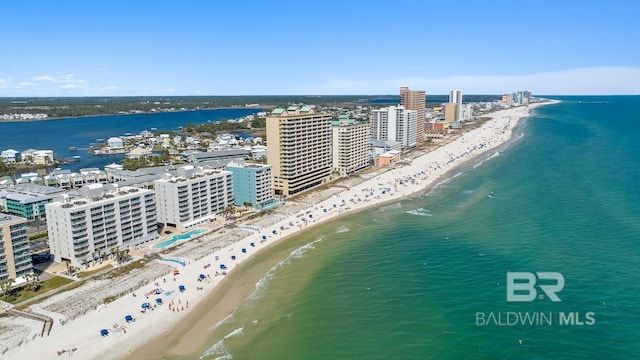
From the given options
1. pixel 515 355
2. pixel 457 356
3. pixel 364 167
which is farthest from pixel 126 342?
pixel 364 167

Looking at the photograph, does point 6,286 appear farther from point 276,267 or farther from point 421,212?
point 421,212

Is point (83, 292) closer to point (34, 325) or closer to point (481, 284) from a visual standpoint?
point (34, 325)

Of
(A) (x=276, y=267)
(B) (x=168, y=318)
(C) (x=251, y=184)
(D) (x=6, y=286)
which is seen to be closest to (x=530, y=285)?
(A) (x=276, y=267)

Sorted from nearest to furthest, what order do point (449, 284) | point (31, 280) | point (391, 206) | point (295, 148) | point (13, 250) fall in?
1. point (449, 284)
2. point (13, 250)
3. point (31, 280)
4. point (391, 206)
5. point (295, 148)

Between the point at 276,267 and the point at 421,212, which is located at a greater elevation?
the point at 421,212

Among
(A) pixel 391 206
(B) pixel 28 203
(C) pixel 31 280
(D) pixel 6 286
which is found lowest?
(C) pixel 31 280

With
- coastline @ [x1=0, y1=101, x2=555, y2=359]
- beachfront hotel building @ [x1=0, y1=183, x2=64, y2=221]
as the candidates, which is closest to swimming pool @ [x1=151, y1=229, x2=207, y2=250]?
coastline @ [x1=0, y1=101, x2=555, y2=359]

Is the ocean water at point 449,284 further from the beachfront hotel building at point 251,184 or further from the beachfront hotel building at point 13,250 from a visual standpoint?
the beachfront hotel building at point 13,250
